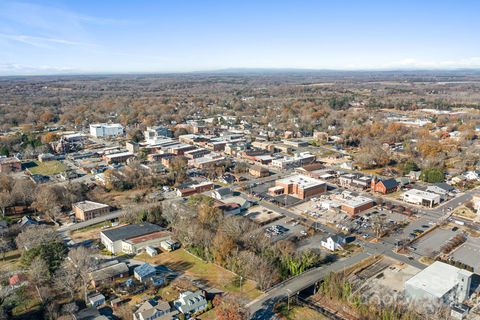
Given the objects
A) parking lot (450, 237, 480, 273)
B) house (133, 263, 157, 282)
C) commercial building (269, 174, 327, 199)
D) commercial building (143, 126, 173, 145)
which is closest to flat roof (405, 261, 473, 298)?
parking lot (450, 237, 480, 273)

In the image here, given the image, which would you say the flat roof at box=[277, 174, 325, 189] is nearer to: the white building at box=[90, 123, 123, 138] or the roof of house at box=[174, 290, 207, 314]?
the roof of house at box=[174, 290, 207, 314]

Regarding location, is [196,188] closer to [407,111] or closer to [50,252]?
[50,252]

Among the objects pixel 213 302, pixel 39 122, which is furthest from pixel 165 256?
pixel 39 122

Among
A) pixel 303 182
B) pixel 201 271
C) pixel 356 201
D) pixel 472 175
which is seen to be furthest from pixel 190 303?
pixel 472 175

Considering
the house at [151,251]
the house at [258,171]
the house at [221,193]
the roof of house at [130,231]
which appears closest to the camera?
the house at [151,251]

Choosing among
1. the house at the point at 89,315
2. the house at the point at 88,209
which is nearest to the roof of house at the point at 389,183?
the house at the point at 88,209

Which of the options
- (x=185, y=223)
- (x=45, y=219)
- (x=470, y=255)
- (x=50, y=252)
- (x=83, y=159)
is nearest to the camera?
(x=50, y=252)

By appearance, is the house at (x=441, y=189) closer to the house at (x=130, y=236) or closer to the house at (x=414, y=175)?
the house at (x=414, y=175)

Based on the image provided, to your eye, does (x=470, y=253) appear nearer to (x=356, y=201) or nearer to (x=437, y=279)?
(x=437, y=279)
